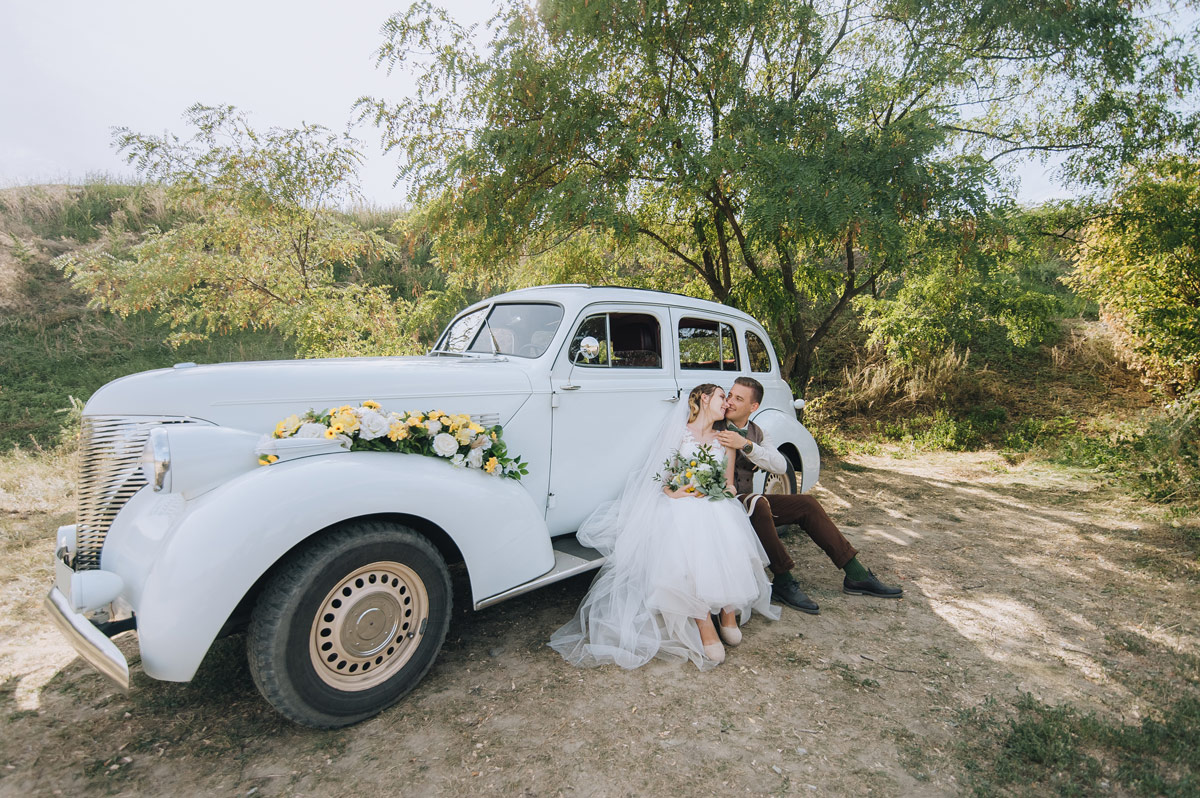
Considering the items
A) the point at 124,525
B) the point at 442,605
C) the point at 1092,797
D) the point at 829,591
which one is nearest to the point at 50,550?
the point at 124,525

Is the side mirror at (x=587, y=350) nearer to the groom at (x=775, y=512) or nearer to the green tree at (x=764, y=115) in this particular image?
the groom at (x=775, y=512)

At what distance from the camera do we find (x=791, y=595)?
3912 millimetres

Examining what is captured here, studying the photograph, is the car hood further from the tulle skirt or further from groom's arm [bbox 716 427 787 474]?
groom's arm [bbox 716 427 787 474]

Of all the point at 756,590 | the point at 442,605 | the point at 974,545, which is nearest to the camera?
the point at 442,605

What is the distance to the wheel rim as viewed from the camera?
8.37ft

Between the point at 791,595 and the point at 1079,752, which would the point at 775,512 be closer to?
the point at 791,595

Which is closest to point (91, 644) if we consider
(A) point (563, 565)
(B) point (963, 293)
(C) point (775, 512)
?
(A) point (563, 565)

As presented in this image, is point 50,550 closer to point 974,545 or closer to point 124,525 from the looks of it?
point 124,525

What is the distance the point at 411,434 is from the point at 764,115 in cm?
539

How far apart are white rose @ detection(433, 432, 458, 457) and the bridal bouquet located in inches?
55.2

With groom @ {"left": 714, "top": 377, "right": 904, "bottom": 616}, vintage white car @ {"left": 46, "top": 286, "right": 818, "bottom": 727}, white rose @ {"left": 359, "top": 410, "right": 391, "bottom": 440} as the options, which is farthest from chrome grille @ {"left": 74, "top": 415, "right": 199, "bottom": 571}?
groom @ {"left": 714, "top": 377, "right": 904, "bottom": 616}

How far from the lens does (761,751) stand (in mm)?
2500

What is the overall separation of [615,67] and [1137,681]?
287 inches

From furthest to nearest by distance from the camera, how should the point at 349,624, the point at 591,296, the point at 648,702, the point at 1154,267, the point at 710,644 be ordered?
the point at 1154,267 → the point at 591,296 → the point at 710,644 → the point at 648,702 → the point at 349,624
